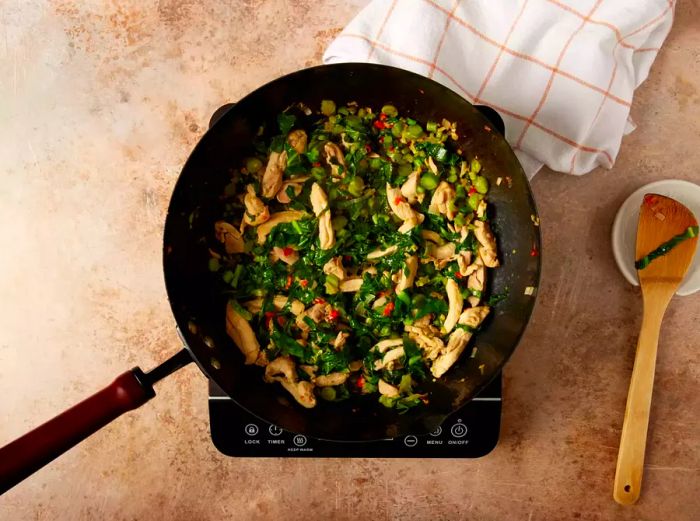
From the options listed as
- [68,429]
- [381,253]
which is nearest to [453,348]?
[381,253]

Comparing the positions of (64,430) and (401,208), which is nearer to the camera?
(64,430)

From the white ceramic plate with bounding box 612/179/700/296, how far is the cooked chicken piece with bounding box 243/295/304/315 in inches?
30.3

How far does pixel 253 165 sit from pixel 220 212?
0.43 feet

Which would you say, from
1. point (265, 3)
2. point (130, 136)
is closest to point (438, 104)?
point (265, 3)

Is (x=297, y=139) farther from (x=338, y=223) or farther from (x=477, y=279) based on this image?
(x=477, y=279)

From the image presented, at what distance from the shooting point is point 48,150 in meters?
1.52

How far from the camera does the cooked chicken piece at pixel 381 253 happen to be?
53.8 inches

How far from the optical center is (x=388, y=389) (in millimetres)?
1363

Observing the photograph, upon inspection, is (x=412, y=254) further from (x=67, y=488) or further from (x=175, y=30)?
(x=67, y=488)

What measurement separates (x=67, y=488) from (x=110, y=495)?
0.36 feet

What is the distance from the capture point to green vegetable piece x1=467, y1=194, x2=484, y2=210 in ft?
4.48

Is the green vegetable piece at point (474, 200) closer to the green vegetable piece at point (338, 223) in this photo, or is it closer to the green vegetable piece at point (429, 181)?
the green vegetable piece at point (429, 181)

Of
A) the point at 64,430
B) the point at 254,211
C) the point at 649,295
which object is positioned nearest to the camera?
the point at 64,430

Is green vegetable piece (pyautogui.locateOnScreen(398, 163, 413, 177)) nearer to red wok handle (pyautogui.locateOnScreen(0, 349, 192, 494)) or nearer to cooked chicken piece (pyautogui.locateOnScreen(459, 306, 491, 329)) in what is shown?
cooked chicken piece (pyautogui.locateOnScreen(459, 306, 491, 329))
